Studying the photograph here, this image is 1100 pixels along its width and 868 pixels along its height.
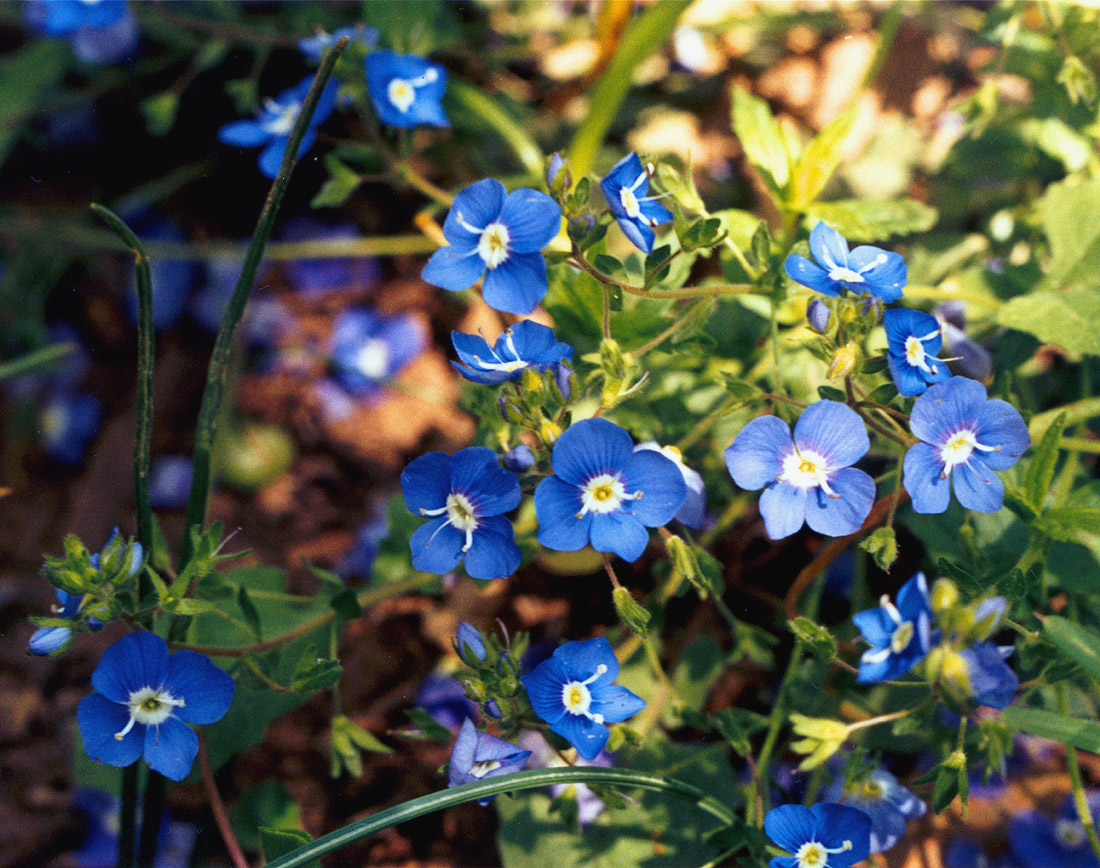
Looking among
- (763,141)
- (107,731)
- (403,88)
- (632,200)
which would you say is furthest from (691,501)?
(403,88)

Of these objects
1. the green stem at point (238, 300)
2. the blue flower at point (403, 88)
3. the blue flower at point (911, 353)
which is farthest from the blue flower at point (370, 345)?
the blue flower at point (911, 353)

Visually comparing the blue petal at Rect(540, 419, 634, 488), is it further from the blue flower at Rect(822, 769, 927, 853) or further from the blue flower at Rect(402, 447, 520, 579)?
the blue flower at Rect(822, 769, 927, 853)

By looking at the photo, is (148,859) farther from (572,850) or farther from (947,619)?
(947,619)

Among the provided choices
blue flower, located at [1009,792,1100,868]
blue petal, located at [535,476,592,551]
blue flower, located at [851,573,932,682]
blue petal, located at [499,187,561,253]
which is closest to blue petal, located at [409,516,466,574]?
blue petal, located at [535,476,592,551]

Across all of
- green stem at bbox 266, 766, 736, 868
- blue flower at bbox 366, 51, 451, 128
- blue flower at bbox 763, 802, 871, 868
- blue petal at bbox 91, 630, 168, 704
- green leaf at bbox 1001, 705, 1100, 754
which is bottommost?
blue flower at bbox 763, 802, 871, 868

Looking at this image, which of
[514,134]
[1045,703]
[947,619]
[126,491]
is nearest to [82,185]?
[126,491]

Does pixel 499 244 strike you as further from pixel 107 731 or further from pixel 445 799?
pixel 107 731
